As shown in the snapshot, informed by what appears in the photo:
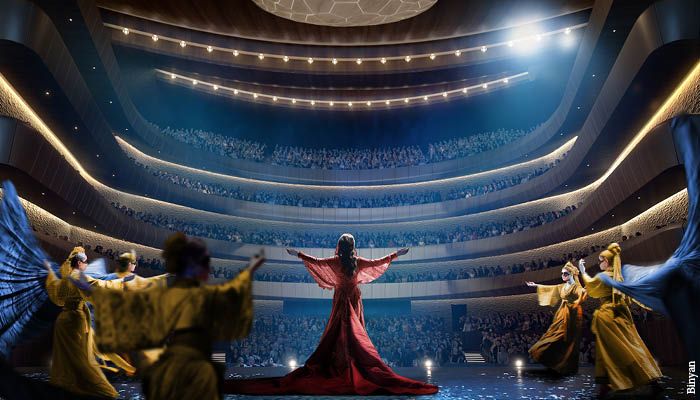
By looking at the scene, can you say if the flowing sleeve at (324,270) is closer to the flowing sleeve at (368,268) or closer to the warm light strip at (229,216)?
the flowing sleeve at (368,268)

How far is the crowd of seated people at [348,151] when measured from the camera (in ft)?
94.5

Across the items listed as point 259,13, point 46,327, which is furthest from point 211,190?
point 46,327

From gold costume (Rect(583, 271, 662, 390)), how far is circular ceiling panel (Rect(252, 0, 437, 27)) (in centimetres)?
1524

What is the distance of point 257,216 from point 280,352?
28.0ft

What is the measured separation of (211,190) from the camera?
2717 centimetres

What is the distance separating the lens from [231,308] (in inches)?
124

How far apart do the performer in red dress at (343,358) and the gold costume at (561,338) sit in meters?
3.85

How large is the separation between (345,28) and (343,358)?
1874 cm

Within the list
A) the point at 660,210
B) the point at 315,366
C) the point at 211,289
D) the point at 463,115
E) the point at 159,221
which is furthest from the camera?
the point at 463,115

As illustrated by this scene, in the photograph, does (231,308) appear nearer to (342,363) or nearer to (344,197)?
(342,363)

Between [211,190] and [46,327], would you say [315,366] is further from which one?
[211,190]

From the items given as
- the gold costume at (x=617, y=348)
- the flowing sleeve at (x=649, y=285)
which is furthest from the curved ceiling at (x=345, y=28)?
the flowing sleeve at (x=649, y=285)

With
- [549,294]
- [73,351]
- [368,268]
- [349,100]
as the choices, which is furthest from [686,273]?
[349,100]

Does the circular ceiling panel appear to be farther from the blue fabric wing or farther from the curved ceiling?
the blue fabric wing
